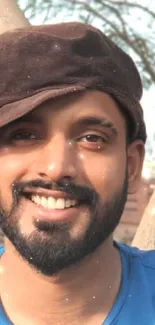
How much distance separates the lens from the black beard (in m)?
1.32

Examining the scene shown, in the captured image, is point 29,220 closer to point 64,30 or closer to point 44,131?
point 44,131

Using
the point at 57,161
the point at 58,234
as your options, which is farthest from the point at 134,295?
the point at 57,161

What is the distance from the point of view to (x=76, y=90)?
4.44 ft

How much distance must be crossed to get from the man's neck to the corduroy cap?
13.3 inches

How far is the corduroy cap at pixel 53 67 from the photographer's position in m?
1.36

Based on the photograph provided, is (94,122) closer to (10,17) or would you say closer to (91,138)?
(91,138)

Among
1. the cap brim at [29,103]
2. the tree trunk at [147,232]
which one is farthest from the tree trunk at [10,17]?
the cap brim at [29,103]

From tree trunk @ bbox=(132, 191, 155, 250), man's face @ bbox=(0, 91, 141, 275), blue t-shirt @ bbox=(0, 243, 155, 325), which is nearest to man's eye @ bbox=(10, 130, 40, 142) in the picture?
man's face @ bbox=(0, 91, 141, 275)

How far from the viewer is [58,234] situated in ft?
4.33

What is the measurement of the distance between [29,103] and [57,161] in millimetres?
136

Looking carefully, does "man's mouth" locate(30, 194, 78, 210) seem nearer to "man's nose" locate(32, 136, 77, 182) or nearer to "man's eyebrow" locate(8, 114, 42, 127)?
"man's nose" locate(32, 136, 77, 182)

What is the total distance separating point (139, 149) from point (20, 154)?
341mm

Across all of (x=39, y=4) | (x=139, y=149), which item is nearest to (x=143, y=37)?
(x=39, y=4)

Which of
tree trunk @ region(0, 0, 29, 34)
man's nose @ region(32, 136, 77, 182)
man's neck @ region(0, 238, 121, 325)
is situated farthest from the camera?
tree trunk @ region(0, 0, 29, 34)
